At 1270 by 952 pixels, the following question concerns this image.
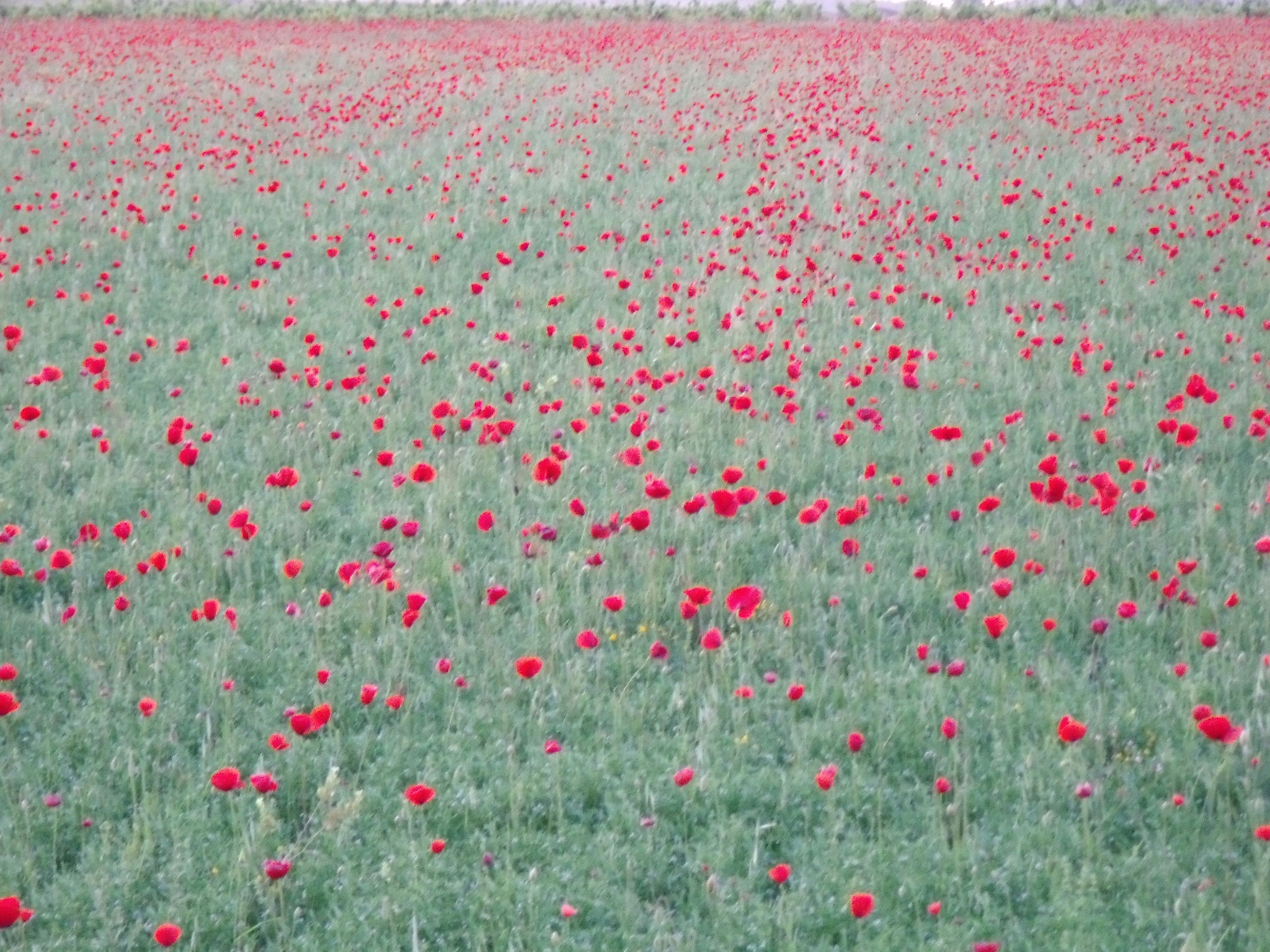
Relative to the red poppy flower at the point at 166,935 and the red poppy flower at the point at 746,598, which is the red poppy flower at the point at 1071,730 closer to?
the red poppy flower at the point at 746,598

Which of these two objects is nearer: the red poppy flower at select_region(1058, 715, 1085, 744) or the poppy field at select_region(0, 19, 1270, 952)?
the red poppy flower at select_region(1058, 715, 1085, 744)

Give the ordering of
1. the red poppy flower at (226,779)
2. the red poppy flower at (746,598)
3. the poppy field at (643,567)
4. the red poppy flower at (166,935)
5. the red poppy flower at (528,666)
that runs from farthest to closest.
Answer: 1. the red poppy flower at (746,598)
2. the red poppy flower at (528,666)
3. the poppy field at (643,567)
4. the red poppy flower at (226,779)
5. the red poppy flower at (166,935)

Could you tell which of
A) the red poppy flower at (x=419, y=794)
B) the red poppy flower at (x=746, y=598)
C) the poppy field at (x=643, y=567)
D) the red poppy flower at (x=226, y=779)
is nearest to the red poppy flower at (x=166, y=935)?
the poppy field at (x=643, y=567)

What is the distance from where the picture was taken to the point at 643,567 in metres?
4.23

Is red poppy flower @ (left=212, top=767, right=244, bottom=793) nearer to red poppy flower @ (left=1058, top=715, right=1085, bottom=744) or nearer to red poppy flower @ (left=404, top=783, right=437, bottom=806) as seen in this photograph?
red poppy flower @ (left=404, top=783, right=437, bottom=806)

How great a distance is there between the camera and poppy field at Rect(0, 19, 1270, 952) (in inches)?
113

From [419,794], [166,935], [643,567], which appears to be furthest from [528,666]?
[643,567]

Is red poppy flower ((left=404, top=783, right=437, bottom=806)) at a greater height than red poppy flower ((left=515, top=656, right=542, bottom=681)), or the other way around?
red poppy flower ((left=515, top=656, right=542, bottom=681))

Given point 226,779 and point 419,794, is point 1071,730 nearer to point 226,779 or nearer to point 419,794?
point 419,794

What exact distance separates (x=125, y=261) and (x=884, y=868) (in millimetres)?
7222

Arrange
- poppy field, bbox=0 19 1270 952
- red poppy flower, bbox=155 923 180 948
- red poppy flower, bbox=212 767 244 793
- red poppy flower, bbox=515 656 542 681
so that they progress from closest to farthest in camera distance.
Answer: red poppy flower, bbox=155 923 180 948 < red poppy flower, bbox=212 767 244 793 < poppy field, bbox=0 19 1270 952 < red poppy flower, bbox=515 656 542 681

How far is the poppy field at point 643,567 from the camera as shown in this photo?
9.43ft

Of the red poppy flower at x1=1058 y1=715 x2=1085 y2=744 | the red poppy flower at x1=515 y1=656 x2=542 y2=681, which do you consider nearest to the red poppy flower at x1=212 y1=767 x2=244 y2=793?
the red poppy flower at x1=515 y1=656 x2=542 y2=681

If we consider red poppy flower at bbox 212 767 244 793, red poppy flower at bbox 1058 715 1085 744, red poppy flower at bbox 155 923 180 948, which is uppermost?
red poppy flower at bbox 1058 715 1085 744
